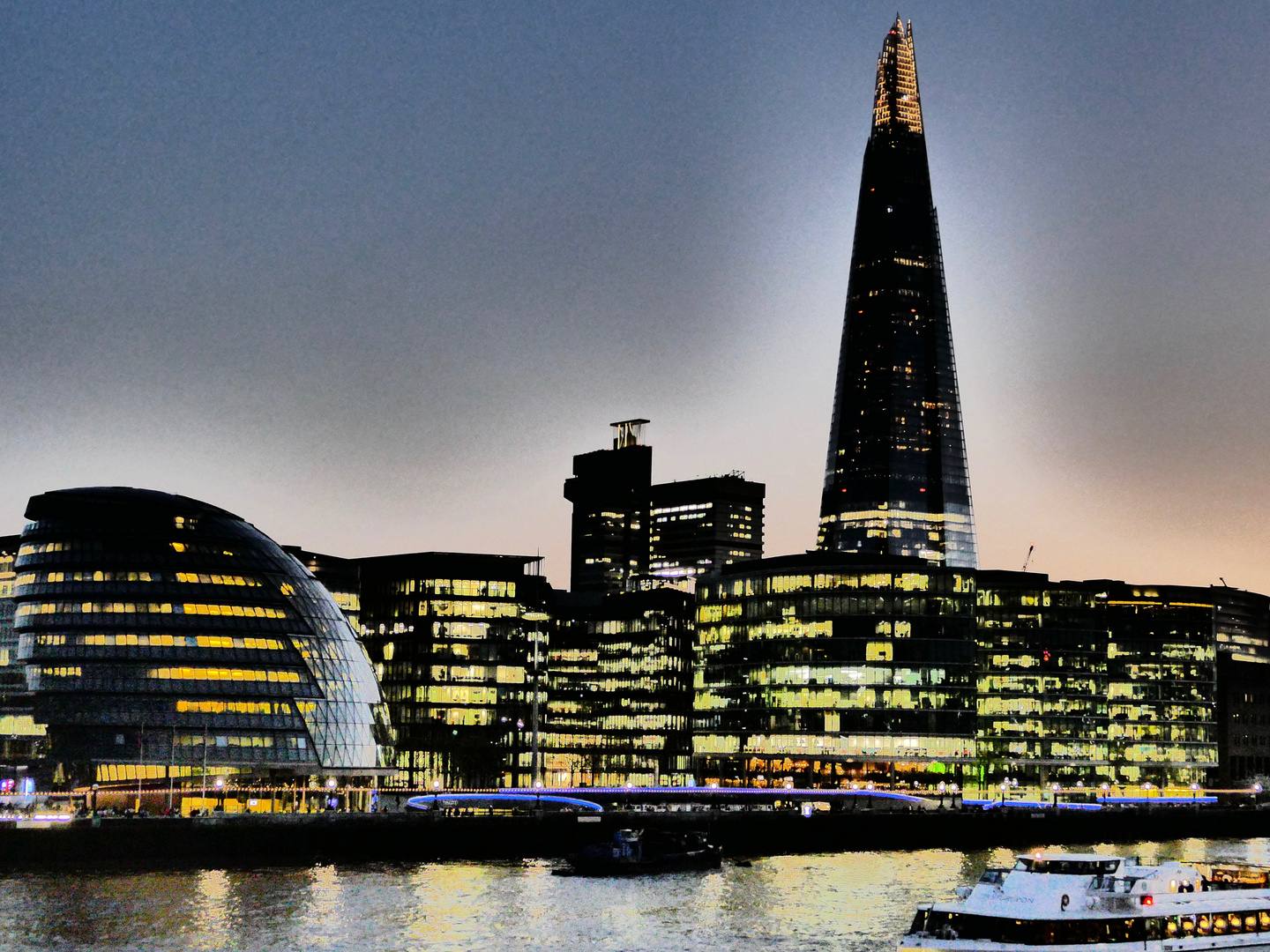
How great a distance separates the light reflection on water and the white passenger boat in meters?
9.90

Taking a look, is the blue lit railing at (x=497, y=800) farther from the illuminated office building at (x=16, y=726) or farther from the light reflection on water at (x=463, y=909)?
the illuminated office building at (x=16, y=726)

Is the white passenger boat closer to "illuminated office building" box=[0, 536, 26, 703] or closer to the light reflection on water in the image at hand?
the light reflection on water

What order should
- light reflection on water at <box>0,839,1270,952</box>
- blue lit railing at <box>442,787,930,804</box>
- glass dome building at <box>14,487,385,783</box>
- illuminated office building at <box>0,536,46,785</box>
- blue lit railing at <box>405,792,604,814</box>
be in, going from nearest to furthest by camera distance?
light reflection on water at <box>0,839,1270,952</box> < blue lit railing at <box>405,792,604,814</box> < glass dome building at <box>14,487,385,783</box> < illuminated office building at <box>0,536,46,785</box> < blue lit railing at <box>442,787,930,804</box>

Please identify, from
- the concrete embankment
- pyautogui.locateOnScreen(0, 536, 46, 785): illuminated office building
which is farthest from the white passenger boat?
pyautogui.locateOnScreen(0, 536, 46, 785): illuminated office building

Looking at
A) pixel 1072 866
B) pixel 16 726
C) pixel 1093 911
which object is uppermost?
pixel 16 726

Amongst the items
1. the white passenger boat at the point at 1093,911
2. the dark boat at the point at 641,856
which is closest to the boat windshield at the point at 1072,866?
the white passenger boat at the point at 1093,911

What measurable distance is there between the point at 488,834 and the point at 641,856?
20653 millimetres

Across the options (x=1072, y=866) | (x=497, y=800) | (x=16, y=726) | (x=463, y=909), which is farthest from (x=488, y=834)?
(x=1072, y=866)

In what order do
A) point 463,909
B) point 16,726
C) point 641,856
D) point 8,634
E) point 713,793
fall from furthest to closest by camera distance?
point 713,793
point 8,634
point 16,726
point 641,856
point 463,909

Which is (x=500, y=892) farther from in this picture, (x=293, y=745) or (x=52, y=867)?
(x=293, y=745)

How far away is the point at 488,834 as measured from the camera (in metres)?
141

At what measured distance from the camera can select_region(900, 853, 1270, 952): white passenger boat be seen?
2906 inches

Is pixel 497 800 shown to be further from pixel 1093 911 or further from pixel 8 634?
pixel 1093 911

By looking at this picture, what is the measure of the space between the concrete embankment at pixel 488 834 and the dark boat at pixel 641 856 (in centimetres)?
1332
